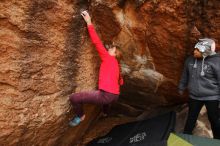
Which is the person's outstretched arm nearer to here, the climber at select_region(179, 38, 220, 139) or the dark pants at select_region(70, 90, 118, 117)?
the dark pants at select_region(70, 90, 118, 117)

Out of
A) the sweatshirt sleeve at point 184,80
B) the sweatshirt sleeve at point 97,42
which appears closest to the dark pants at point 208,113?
the sweatshirt sleeve at point 184,80

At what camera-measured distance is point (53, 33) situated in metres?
4.27

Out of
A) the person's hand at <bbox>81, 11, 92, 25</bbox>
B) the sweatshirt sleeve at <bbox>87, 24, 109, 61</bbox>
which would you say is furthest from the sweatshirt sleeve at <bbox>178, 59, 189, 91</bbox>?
the person's hand at <bbox>81, 11, 92, 25</bbox>

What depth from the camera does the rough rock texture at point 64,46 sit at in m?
4.08

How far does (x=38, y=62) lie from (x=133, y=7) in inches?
50.5

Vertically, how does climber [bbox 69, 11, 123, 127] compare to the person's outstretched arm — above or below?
below

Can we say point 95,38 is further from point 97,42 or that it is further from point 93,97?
point 93,97

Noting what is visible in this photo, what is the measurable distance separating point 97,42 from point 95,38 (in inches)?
2.1

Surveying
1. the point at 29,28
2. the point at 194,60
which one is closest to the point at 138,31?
the point at 194,60

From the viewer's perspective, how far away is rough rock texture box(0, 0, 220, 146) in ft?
13.4

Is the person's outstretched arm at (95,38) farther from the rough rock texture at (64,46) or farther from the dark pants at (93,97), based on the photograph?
the dark pants at (93,97)

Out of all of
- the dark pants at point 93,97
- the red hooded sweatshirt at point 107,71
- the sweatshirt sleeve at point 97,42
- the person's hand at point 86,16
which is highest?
the person's hand at point 86,16

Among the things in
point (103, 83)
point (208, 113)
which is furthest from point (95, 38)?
point (208, 113)

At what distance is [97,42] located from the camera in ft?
14.6
